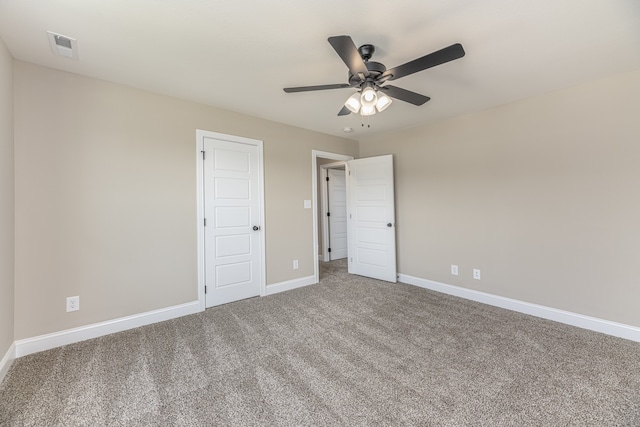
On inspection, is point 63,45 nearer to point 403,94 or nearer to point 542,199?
point 403,94

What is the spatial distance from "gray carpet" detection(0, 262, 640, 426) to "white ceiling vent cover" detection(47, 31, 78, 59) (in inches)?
94.6

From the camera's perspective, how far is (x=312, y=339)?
2363mm

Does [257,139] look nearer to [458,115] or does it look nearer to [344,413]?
[458,115]

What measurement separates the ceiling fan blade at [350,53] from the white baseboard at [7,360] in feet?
10.1

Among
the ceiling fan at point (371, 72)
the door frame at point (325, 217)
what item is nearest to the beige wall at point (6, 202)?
the ceiling fan at point (371, 72)

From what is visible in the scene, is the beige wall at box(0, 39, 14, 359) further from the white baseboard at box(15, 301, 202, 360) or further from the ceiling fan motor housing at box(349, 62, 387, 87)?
the ceiling fan motor housing at box(349, 62, 387, 87)

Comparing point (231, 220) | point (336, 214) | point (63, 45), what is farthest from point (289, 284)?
point (63, 45)

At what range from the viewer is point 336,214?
6.03 m

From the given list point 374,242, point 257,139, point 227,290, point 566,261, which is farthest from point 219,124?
point 566,261

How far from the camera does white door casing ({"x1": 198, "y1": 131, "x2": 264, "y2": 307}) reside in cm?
310

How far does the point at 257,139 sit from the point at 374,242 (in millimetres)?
2395

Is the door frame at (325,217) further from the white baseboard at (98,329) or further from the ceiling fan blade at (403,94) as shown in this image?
the ceiling fan blade at (403,94)

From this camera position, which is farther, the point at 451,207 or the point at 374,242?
the point at 374,242

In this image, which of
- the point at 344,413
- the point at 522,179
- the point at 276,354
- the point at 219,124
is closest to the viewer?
the point at 344,413
